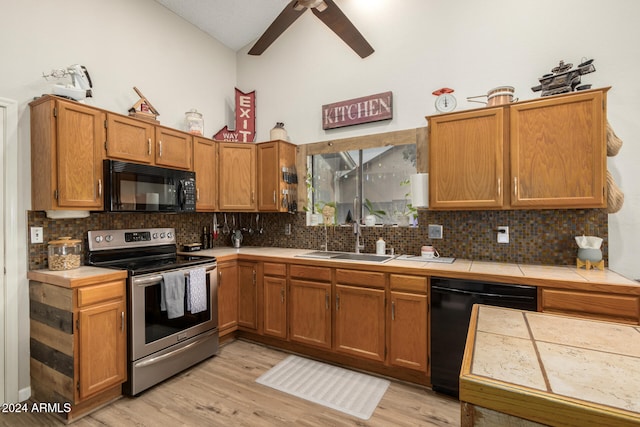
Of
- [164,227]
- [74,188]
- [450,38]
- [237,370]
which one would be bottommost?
[237,370]

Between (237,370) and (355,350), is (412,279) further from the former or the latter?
(237,370)

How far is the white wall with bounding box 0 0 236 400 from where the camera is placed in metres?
2.31

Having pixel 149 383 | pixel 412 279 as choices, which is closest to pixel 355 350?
pixel 412 279

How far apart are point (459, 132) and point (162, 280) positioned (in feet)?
8.75

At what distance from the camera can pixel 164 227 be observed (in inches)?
128

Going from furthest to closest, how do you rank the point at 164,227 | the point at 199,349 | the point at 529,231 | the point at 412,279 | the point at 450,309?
the point at 164,227, the point at 199,349, the point at 529,231, the point at 412,279, the point at 450,309

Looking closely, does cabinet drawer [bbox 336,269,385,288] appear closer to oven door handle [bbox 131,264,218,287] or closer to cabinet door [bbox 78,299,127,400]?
oven door handle [bbox 131,264,218,287]

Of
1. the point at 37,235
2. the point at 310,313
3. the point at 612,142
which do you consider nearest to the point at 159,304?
the point at 37,235

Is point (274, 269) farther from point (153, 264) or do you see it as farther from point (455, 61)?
point (455, 61)

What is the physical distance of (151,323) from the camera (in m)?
2.39

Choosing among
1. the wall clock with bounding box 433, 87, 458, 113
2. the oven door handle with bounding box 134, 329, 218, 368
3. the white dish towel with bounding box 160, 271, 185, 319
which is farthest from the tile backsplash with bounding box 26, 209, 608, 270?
the oven door handle with bounding box 134, 329, 218, 368

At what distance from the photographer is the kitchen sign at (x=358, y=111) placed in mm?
3166

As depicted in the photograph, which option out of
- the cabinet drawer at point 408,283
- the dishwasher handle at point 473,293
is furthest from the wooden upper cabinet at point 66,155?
the dishwasher handle at point 473,293

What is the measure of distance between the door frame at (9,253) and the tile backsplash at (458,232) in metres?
0.11
